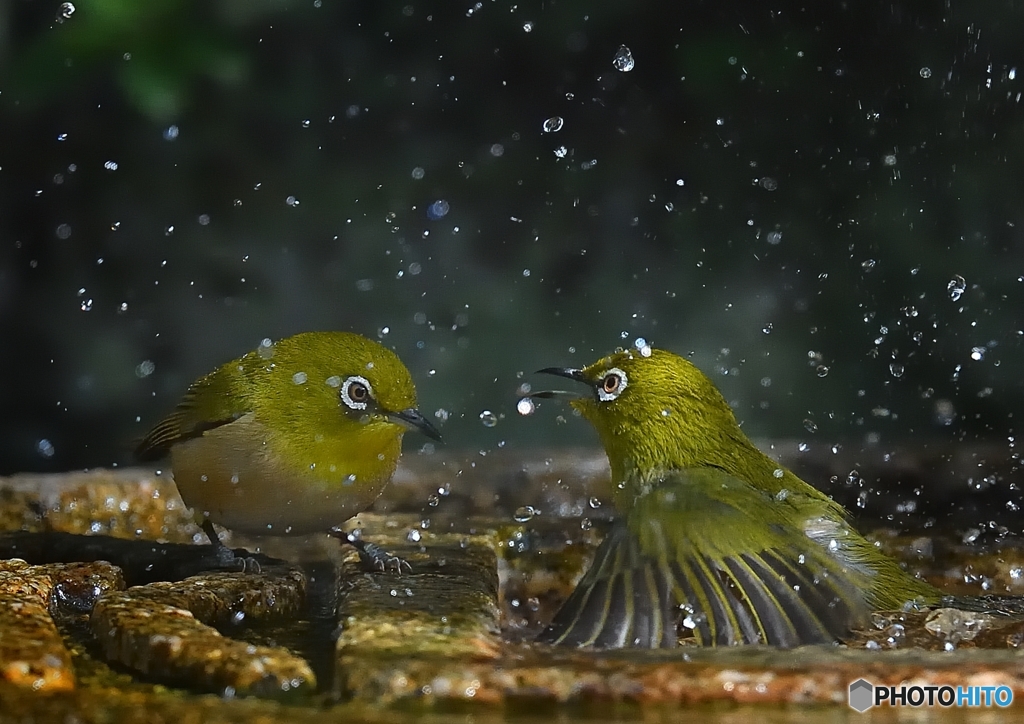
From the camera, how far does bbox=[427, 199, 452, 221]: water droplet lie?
6780 millimetres

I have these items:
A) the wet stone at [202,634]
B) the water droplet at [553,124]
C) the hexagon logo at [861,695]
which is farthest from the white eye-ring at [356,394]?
the water droplet at [553,124]

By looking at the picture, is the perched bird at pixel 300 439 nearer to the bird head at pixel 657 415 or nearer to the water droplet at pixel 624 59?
the bird head at pixel 657 415

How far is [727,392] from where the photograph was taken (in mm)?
6926

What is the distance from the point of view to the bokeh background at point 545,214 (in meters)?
6.50

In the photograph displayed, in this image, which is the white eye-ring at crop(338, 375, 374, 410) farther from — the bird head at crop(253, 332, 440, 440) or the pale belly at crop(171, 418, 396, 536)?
the pale belly at crop(171, 418, 396, 536)

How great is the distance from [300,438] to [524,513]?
28.8 inches

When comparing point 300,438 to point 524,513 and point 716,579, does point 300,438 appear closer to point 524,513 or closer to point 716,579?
point 524,513

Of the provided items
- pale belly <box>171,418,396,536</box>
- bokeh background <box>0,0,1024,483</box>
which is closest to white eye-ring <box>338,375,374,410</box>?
pale belly <box>171,418,396,536</box>

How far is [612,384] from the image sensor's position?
341 centimetres

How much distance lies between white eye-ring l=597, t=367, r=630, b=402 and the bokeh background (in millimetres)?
3230

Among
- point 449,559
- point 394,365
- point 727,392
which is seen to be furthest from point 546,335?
point 449,559

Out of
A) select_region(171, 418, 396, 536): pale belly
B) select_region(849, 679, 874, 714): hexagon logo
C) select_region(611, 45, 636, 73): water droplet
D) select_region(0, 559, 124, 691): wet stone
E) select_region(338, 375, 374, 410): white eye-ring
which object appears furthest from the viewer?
select_region(611, 45, 636, 73): water droplet

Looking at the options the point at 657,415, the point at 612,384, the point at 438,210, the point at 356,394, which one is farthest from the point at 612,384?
the point at 438,210

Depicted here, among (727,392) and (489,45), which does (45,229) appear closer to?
(489,45)
